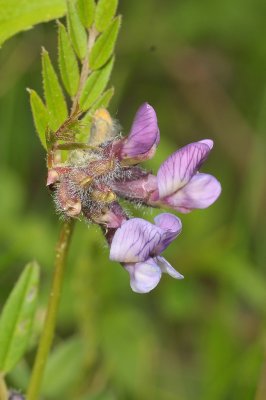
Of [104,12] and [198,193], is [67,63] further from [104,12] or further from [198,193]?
[198,193]

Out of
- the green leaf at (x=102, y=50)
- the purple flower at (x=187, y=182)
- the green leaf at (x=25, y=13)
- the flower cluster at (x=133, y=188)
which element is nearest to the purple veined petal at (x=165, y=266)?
the flower cluster at (x=133, y=188)

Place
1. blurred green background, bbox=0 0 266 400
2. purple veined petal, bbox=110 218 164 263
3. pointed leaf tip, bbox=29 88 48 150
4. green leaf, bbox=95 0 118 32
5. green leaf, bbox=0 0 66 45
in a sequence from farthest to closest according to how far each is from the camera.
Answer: blurred green background, bbox=0 0 266 400 → green leaf, bbox=0 0 66 45 → green leaf, bbox=95 0 118 32 → pointed leaf tip, bbox=29 88 48 150 → purple veined petal, bbox=110 218 164 263

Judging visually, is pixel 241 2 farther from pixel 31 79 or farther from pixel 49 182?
pixel 49 182

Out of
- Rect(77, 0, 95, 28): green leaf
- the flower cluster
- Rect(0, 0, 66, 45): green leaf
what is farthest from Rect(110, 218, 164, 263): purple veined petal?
Rect(0, 0, 66, 45): green leaf

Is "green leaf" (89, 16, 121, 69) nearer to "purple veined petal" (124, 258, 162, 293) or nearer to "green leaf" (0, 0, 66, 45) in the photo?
"green leaf" (0, 0, 66, 45)

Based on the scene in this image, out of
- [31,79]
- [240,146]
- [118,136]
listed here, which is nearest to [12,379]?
[118,136]

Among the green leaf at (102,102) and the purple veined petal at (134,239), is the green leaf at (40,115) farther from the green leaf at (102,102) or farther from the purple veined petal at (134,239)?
the purple veined petal at (134,239)

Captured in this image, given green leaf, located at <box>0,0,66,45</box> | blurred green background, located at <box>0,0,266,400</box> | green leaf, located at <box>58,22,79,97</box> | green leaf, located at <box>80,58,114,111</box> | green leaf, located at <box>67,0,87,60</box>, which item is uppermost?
green leaf, located at <box>0,0,66,45</box>

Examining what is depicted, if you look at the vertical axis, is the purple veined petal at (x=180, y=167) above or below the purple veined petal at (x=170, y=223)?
above
